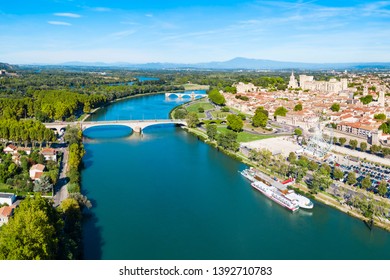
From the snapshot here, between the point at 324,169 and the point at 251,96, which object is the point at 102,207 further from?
the point at 251,96

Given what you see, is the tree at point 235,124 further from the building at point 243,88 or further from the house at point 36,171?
the building at point 243,88

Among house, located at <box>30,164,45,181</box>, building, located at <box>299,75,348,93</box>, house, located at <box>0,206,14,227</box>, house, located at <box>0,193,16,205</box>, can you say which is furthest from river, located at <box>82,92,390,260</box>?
building, located at <box>299,75,348,93</box>

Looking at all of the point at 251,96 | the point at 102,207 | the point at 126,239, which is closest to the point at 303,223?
the point at 126,239

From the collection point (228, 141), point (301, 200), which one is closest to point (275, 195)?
point (301, 200)

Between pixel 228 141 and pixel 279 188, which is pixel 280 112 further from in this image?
pixel 279 188

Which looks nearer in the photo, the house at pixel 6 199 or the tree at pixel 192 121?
the house at pixel 6 199

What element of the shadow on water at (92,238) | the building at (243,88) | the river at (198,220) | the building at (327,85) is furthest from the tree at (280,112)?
the building at (327,85)

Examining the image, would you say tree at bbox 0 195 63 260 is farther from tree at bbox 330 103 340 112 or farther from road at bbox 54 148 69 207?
tree at bbox 330 103 340 112
